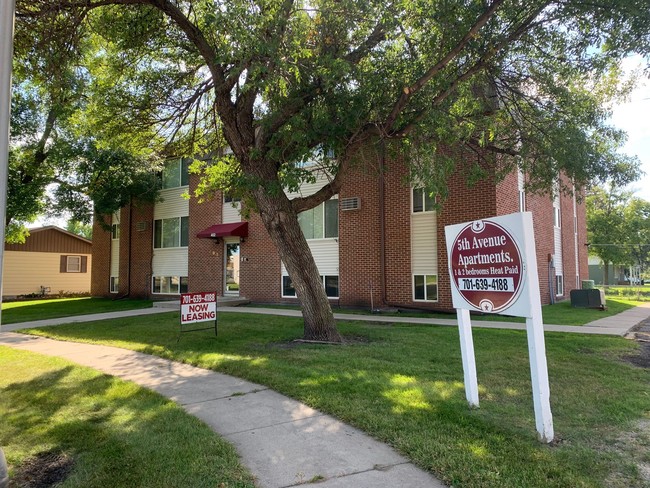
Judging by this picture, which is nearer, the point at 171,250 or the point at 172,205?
the point at 171,250

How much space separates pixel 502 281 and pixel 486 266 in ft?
0.84

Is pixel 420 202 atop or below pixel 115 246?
atop

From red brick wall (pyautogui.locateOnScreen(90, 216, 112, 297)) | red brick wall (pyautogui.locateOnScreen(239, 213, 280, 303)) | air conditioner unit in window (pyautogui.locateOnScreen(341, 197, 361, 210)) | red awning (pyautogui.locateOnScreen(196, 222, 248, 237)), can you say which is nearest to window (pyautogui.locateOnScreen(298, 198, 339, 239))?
air conditioner unit in window (pyautogui.locateOnScreen(341, 197, 361, 210))

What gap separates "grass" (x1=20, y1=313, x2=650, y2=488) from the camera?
3.46 metres

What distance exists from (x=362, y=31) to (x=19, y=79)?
26.4ft

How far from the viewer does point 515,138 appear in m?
10.9

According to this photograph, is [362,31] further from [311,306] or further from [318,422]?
[318,422]

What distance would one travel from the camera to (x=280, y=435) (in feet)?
13.8

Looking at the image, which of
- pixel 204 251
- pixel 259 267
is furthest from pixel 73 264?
pixel 259 267

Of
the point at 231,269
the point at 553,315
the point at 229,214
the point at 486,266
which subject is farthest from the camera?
the point at 229,214

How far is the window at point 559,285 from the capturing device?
1872cm

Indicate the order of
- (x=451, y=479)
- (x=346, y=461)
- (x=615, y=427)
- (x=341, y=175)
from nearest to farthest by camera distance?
(x=451, y=479)
(x=346, y=461)
(x=615, y=427)
(x=341, y=175)

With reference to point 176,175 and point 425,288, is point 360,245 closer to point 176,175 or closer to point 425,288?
point 425,288

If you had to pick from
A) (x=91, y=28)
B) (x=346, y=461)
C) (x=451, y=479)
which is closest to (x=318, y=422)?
(x=346, y=461)
